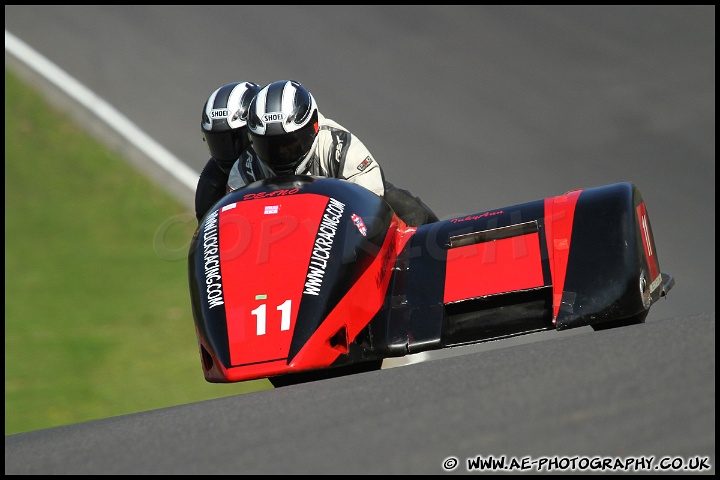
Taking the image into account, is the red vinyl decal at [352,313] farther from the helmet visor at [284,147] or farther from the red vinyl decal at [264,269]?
the helmet visor at [284,147]

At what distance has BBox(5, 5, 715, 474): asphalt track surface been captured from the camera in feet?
11.0

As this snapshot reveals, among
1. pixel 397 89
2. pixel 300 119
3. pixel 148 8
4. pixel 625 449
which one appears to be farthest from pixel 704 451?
pixel 148 8

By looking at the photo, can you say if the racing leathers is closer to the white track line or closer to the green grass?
the green grass

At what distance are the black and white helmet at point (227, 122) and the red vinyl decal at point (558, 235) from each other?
2042 millimetres

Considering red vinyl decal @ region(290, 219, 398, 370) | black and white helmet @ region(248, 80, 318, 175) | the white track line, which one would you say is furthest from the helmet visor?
the white track line

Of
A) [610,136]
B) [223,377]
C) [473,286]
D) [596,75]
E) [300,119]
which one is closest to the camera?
[223,377]

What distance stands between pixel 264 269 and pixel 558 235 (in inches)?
56.0

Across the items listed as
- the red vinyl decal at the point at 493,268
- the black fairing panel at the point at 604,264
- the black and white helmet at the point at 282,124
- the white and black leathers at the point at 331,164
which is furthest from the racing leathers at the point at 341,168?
the black fairing panel at the point at 604,264

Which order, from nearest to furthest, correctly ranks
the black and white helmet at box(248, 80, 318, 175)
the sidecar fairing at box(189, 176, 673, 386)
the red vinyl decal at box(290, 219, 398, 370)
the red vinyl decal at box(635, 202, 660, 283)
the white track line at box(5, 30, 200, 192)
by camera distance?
the red vinyl decal at box(290, 219, 398, 370) < the sidecar fairing at box(189, 176, 673, 386) < the red vinyl decal at box(635, 202, 660, 283) < the black and white helmet at box(248, 80, 318, 175) < the white track line at box(5, 30, 200, 192)

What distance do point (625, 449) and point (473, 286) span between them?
2.27m

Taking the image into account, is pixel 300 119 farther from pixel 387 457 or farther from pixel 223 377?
pixel 387 457

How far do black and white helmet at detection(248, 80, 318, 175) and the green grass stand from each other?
2076mm

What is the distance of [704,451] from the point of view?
2947 mm

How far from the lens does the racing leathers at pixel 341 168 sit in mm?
5969
